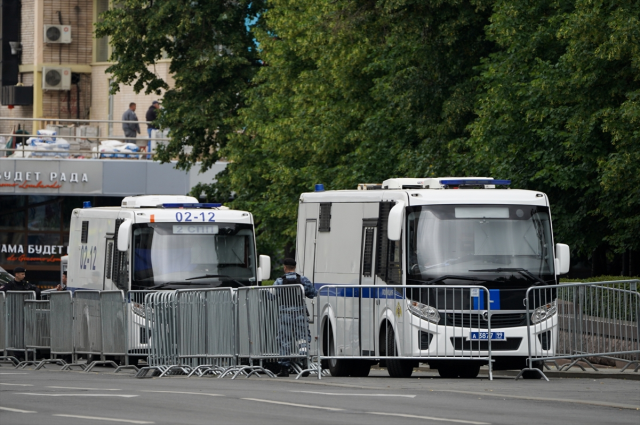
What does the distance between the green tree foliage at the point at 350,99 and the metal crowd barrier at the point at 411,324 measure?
1296 centimetres

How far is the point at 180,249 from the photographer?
24234mm

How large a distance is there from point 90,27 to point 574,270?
2233 cm

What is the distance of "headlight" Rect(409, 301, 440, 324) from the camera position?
18141mm

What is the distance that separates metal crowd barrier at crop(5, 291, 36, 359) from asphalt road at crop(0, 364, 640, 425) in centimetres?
743

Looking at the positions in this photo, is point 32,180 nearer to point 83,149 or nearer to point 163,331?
point 83,149

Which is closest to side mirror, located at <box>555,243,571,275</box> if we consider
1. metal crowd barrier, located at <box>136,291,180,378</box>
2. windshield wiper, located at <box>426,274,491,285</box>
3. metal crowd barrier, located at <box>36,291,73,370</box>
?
windshield wiper, located at <box>426,274,491,285</box>

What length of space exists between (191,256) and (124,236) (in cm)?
119

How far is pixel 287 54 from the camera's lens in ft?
135

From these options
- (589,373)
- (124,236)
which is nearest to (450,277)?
(589,373)

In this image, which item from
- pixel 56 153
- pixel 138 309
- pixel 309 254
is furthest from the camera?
pixel 56 153

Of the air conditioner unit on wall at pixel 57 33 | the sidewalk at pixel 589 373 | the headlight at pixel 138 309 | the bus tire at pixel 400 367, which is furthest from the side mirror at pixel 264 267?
the air conditioner unit on wall at pixel 57 33

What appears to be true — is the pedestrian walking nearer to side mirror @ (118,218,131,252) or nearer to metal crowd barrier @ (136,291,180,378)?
side mirror @ (118,218,131,252)

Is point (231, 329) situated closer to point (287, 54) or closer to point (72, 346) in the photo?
point (72, 346)

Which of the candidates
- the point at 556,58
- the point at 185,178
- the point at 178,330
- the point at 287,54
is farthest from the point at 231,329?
the point at 185,178
